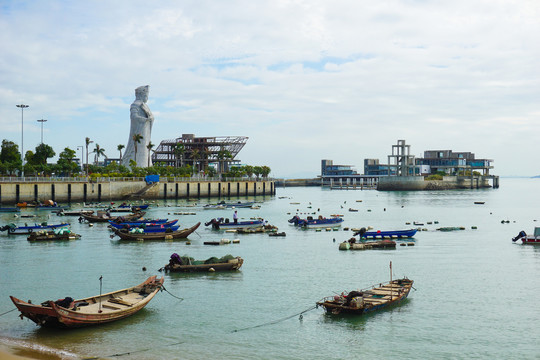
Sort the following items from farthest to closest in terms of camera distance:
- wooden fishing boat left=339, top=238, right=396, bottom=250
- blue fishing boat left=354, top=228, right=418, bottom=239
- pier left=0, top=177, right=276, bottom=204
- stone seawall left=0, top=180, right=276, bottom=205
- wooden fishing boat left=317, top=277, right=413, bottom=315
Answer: pier left=0, top=177, right=276, bottom=204
stone seawall left=0, top=180, right=276, bottom=205
blue fishing boat left=354, top=228, right=418, bottom=239
wooden fishing boat left=339, top=238, right=396, bottom=250
wooden fishing boat left=317, top=277, right=413, bottom=315

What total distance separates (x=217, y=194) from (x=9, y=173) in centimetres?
5331

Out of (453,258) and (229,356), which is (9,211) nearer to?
(453,258)

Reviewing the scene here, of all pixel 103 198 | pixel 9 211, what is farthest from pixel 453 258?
pixel 103 198

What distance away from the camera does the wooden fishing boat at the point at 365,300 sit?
29.4m

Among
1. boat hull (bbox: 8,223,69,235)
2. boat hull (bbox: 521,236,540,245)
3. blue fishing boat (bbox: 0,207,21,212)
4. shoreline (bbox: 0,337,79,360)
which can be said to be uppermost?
blue fishing boat (bbox: 0,207,21,212)

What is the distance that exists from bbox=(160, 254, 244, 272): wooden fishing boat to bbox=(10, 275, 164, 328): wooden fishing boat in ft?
30.5

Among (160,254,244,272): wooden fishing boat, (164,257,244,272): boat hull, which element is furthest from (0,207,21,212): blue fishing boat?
(164,257,244,272): boat hull

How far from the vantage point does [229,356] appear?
24.7 meters

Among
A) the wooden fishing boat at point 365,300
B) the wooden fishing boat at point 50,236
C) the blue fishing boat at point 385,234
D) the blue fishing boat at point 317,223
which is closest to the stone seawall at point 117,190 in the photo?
the wooden fishing boat at point 50,236

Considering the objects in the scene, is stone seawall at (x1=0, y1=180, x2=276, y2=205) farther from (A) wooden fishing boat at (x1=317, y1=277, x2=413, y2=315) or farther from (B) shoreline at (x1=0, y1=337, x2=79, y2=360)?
(A) wooden fishing boat at (x1=317, y1=277, x2=413, y2=315)

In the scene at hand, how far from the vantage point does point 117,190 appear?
13012 centimetres

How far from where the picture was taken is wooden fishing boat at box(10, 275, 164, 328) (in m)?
26.0

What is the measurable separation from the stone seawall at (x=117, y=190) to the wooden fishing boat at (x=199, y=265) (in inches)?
3033

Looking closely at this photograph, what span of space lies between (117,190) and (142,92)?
7290cm
